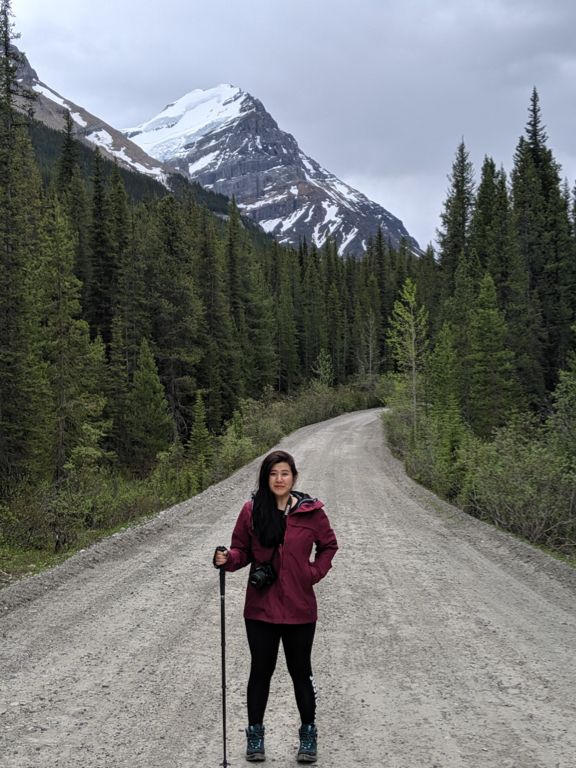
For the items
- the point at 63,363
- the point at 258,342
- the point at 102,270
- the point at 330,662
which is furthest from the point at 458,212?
the point at 330,662

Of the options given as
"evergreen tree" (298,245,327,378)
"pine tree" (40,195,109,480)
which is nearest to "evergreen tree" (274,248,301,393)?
"evergreen tree" (298,245,327,378)

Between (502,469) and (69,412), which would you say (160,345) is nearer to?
(69,412)

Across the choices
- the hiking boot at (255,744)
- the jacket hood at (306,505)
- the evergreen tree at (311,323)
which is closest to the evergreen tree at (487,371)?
the jacket hood at (306,505)

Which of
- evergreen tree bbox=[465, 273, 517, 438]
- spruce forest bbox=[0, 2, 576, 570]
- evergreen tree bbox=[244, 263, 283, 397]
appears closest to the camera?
spruce forest bbox=[0, 2, 576, 570]

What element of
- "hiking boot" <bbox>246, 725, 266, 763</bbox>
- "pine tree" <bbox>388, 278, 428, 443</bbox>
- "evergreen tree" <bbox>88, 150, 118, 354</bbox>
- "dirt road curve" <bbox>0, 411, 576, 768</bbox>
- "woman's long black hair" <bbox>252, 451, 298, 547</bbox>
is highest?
"evergreen tree" <bbox>88, 150, 118, 354</bbox>

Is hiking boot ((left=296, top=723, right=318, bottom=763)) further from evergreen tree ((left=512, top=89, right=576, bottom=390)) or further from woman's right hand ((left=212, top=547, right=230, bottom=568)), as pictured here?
evergreen tree ((left=512, top=89, right=576, bottom=390))

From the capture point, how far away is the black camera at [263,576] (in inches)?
144

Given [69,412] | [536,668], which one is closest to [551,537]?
[536,668]

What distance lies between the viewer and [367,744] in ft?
13.3

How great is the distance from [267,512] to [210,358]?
3642 cm

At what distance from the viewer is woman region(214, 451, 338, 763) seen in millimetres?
3705

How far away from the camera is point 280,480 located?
3.80m

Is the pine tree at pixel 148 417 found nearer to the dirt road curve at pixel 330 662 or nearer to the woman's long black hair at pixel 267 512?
the dirt road curve at pixel 330 662

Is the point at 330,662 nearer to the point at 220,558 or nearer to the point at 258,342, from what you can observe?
the point at 220,558
